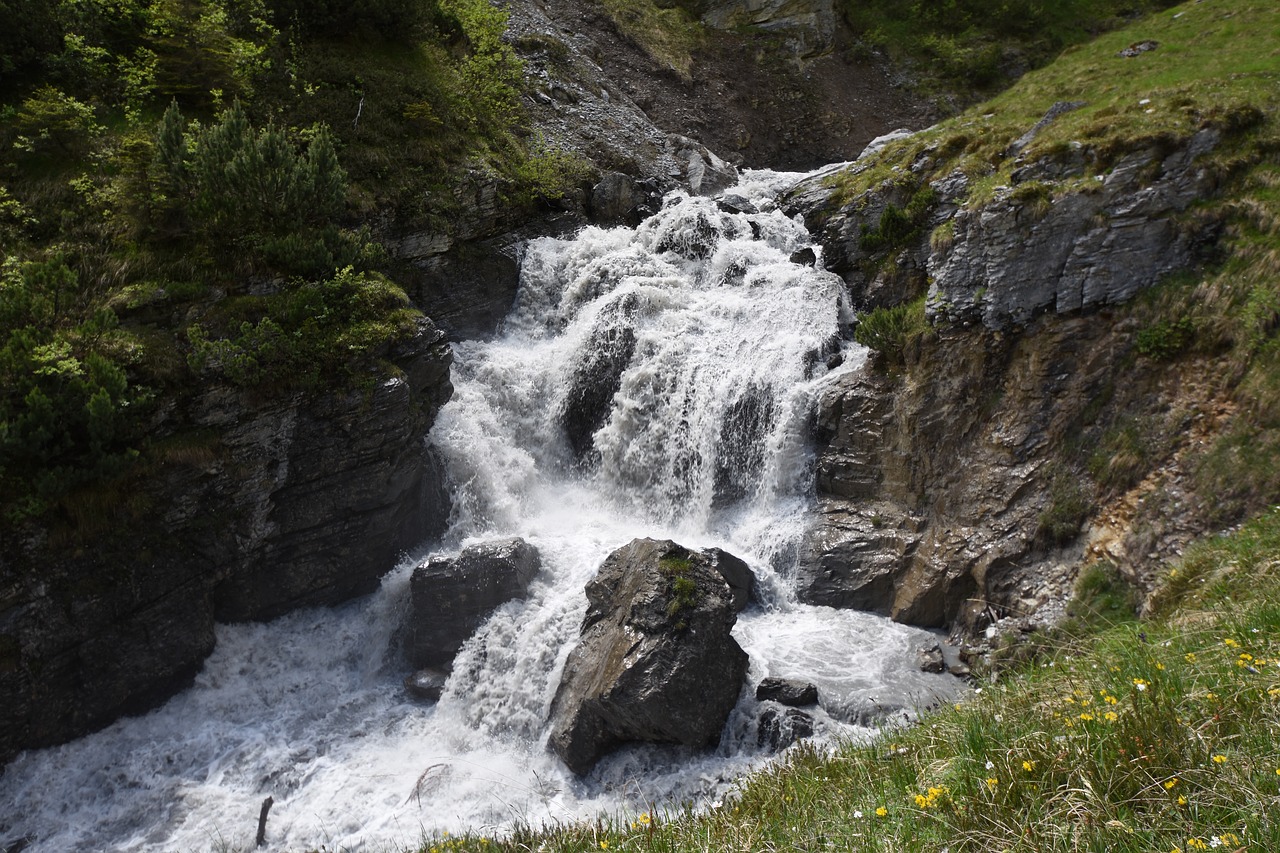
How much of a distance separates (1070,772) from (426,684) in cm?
1260

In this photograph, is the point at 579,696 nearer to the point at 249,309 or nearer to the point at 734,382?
the point at 734,382

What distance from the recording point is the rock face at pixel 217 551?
12672 mm

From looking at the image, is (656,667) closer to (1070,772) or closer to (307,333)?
(1070,772)

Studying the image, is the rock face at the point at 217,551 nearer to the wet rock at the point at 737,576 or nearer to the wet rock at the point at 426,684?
the wet rock at the point at 426,684

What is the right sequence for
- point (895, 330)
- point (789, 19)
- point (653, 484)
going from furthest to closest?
1. point (789, 19)
2. point (653, 484)
3. point (895, 330)

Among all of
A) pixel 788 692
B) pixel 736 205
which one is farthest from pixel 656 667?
pixel 736 205

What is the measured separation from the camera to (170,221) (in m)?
15.7

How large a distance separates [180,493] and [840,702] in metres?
12.9

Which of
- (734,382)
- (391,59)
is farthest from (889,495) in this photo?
(391,59)

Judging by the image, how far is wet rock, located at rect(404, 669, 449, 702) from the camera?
14227mm

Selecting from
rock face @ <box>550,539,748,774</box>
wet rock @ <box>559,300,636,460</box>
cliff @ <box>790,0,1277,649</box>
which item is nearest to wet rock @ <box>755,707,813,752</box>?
rock face @ <box>550,539,748,774</box>

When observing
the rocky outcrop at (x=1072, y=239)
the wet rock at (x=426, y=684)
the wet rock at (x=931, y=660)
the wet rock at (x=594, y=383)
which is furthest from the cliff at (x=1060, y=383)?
the wet rock at (x=426, y=684)

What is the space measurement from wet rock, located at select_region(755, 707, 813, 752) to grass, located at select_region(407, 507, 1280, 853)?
17.3ft

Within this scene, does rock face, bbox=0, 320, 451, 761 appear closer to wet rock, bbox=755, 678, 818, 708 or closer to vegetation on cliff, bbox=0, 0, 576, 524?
vegetation on cliff, bbox=0, 0, 576, 524
